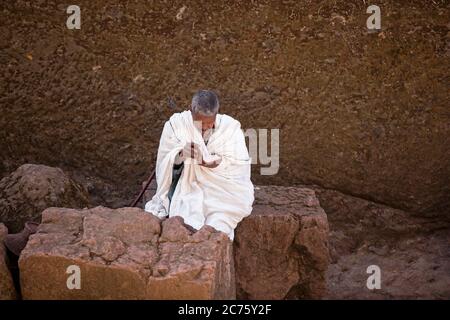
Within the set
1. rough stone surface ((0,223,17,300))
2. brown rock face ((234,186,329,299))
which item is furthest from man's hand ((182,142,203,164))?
rough stone surface ((0,223,17,300))

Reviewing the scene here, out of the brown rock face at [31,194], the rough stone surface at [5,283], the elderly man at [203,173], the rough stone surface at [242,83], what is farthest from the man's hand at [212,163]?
the rough stone surface at [242,83]

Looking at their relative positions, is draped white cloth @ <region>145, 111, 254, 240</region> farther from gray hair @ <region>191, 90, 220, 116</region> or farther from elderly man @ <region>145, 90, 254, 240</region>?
gray hair @ <region>191, 90, 220, 116</region>

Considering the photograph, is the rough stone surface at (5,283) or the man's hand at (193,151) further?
the man's hand at (193,151)

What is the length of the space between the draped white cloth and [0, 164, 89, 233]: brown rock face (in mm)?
762

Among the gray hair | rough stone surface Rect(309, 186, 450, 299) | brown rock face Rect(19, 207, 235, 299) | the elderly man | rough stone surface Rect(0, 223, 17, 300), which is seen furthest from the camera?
rough stone surface Rect(309, 186, 450, 299)

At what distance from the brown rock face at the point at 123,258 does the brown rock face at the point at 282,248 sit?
74 centimetres

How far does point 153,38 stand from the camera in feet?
26.7

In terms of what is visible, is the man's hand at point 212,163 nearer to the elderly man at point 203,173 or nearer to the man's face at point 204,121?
the elderly man at point 203,173

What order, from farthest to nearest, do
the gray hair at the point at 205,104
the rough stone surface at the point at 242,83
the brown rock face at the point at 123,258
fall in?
the rough stone surface at the point at 242,83 → the gray hair at the point at 205,104 → the brown rock face at the point at 123,258

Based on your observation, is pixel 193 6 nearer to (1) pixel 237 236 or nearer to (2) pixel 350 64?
(2) pixel 350 64

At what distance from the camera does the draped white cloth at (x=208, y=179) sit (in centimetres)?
Result: 612

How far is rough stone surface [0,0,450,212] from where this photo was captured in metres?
8.05

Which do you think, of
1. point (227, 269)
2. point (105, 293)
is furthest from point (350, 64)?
point (105, 293)
